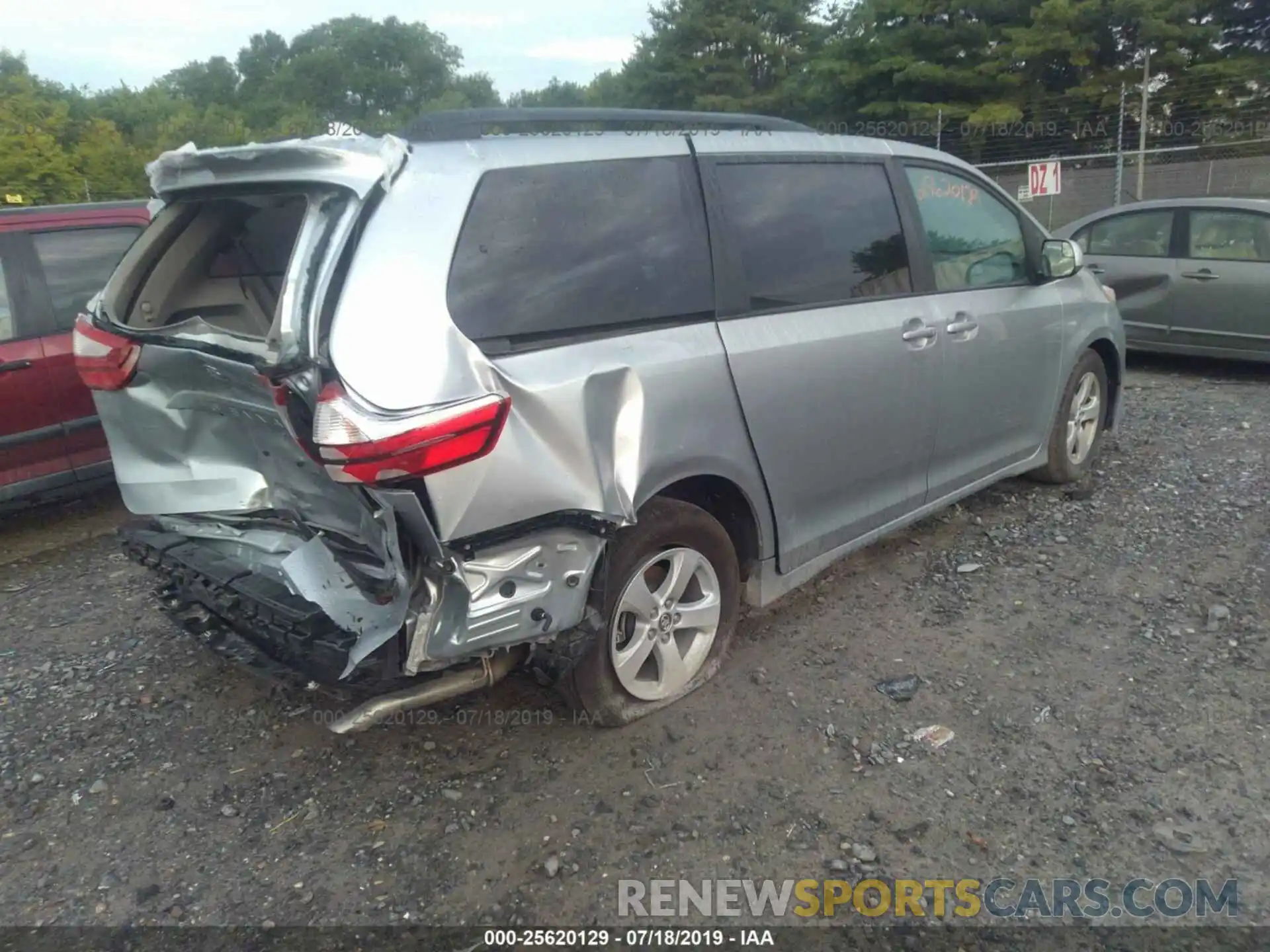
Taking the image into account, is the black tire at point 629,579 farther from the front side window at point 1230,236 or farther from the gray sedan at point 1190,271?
the front side window at point 1230,236

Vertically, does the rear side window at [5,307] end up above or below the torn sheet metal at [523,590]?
above

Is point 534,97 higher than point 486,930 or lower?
higher

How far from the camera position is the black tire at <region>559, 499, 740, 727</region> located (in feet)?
9.27

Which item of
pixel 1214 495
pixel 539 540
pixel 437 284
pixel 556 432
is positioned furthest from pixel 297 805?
pixel 1214 495

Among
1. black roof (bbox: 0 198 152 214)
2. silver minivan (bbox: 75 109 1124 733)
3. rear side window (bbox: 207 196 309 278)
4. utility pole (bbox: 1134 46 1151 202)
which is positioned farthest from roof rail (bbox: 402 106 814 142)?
utility pole (bbox: 1134 46 1151 202)

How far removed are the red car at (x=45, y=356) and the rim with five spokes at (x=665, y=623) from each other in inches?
130

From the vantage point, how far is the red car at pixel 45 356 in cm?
480

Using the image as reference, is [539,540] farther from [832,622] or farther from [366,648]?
[832,622]

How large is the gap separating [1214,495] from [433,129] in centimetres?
424

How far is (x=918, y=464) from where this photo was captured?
12.9ft

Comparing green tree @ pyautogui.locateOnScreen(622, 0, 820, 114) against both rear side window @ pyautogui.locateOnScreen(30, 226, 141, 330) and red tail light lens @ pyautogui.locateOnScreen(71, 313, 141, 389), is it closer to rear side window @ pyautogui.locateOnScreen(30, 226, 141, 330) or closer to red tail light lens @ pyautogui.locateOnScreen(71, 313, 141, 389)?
rear side window @ pyautogui.locateOnScreen(30, 226, 141, 330)

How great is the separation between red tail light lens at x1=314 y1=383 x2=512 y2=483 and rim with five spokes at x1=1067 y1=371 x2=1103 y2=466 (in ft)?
12.1

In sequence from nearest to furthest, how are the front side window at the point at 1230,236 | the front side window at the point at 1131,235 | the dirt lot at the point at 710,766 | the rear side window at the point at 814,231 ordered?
the dirt lot at the point at 710,766
the rear side window at the point at 814,231
the front side window at the point at 1230,236
the front side window at the point at 1131,235

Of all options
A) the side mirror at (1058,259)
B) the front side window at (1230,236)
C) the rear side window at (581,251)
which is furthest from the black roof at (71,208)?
the front side window at (1230,236)
